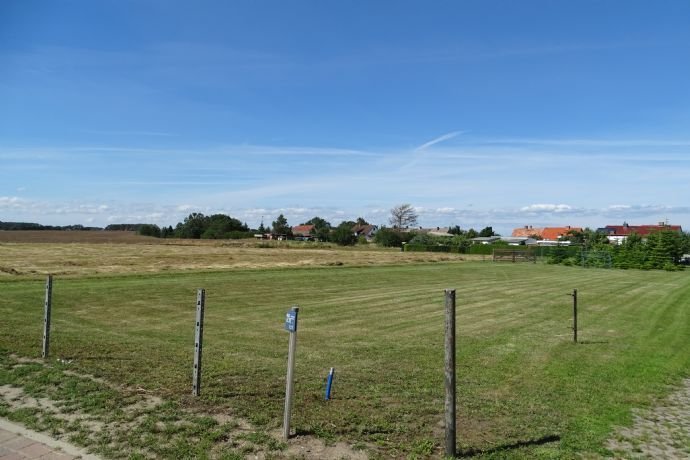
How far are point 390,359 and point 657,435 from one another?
13.9 ft

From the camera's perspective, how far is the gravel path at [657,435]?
16.8 ft

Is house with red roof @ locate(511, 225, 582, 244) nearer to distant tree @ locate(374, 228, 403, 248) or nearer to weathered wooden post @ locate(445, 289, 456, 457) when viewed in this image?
distant tree @ locate(374, 228, 403, 248)

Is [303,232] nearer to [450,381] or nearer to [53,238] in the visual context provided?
→ [53,238]

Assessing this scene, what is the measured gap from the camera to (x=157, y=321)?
12.5m

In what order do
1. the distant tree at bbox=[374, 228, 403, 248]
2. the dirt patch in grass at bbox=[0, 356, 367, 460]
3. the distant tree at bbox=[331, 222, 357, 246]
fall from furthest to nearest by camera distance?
the distant tree at bbox=[331, 222, 357, 246], the distant tree at bbox=[374, 228, 403, 248], the dirt patch in grass at bbox=[0, 356, 367, 460]

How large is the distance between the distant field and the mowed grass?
0.11 ft

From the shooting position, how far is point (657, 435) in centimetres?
566

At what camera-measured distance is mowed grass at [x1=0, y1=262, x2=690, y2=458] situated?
555cm

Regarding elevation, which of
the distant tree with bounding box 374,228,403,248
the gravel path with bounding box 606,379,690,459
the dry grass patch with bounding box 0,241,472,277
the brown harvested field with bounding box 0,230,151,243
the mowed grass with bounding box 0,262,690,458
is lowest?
the gravel path with bounding box 606,379,690,459

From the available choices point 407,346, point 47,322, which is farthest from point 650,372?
point 47,322

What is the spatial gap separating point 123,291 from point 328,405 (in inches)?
592

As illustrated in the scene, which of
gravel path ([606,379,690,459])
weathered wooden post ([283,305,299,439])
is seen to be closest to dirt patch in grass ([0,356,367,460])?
weathered wooden post ([283,305,299,439])

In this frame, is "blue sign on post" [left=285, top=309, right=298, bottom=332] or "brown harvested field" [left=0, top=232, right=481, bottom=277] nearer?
"blue sign on post" [left=285, top=309, right=298, bottom=332]

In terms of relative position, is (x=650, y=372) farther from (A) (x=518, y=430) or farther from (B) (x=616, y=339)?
(A) (x=518, y=430)
